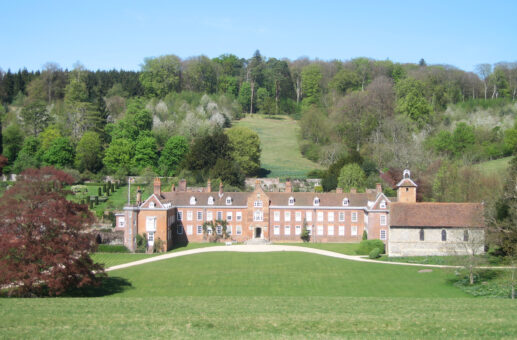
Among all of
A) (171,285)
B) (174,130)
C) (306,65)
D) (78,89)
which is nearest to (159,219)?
(171,285)

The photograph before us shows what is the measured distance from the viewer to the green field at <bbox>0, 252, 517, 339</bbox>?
2020cm

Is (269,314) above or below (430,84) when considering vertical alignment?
below

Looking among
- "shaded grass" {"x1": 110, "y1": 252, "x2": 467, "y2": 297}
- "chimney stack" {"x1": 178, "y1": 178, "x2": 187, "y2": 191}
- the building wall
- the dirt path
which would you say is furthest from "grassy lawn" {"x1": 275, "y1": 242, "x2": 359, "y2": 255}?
"chimney stack" {"x1": 178, "y1": 178, "x2": 187, "y2": 191}

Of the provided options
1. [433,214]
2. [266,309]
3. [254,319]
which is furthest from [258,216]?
[254,319]

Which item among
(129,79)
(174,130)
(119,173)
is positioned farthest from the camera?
(129,79)

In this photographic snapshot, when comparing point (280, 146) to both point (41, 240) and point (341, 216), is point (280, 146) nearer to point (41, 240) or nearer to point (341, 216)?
point (341, 216)

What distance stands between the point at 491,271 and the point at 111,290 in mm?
27133

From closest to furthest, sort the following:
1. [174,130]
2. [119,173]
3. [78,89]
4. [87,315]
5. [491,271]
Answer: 1. [87,315]
2. [491,271]
3. [119,173]
4. [174,130]
5. [78,89]

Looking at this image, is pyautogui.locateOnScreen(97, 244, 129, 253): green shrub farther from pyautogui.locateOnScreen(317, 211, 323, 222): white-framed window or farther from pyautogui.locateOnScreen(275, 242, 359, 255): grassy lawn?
pyautogui.locateOnScreen(317, 211, 323, 222): white-framed window

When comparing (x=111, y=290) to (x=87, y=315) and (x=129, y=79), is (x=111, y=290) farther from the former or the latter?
(x=129, y=79)

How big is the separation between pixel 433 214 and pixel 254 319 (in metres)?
30.8

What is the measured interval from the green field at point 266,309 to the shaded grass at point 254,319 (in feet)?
0.13

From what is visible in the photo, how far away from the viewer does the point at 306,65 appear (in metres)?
142

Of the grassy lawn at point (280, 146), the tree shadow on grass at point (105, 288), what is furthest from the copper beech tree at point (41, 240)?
the grassy lawn at point (280, 146)
